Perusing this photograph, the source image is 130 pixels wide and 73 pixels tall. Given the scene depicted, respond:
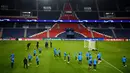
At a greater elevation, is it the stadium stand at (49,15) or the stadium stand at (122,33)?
the stadium stand at (49,15)

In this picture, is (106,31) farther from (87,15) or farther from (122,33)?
(87,15)

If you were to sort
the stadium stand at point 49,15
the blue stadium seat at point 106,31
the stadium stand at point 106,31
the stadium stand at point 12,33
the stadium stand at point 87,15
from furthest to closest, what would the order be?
the stadium stand at point 87,15 → the stadium stand at point 49,15 → the blue stadium seat at point 106,31 → the stadium stand at point 106,31 → the stadium stand at point 12,33

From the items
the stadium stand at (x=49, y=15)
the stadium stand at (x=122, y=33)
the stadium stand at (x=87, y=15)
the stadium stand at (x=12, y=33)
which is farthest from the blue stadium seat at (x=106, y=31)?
the stadium stand at (x=12, y=33)

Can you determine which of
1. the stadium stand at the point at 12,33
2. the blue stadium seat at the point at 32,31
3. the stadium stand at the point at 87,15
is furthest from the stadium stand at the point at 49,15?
the stadium stand at the point at 12,33

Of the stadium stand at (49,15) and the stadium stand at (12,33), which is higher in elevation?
the stadium stand at (49,15)

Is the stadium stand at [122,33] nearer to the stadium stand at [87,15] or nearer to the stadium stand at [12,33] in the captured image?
the stadium stand at [87,15]

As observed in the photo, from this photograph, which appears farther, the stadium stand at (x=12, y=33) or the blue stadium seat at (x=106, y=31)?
the blue stadium seat at (x=106, y=31)

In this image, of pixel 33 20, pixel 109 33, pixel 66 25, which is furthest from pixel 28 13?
pixel 109 33

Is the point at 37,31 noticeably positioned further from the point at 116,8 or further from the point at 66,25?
the point at 116,8

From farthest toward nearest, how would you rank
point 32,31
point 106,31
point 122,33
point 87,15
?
point 87,15 → point 106,31 → point 122,33 → point 32,31

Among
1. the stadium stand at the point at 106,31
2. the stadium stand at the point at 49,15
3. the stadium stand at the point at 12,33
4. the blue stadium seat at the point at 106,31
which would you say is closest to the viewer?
the stadium stand at the point at 12,33

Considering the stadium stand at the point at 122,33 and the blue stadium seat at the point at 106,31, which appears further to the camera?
the blue stadium seat at the point at 106,31

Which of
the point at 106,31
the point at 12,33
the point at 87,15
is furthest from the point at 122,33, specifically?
the point at 12,33

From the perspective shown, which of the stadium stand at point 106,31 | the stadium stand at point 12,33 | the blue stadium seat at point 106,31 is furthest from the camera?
the blue stadium seat at point 106,31
